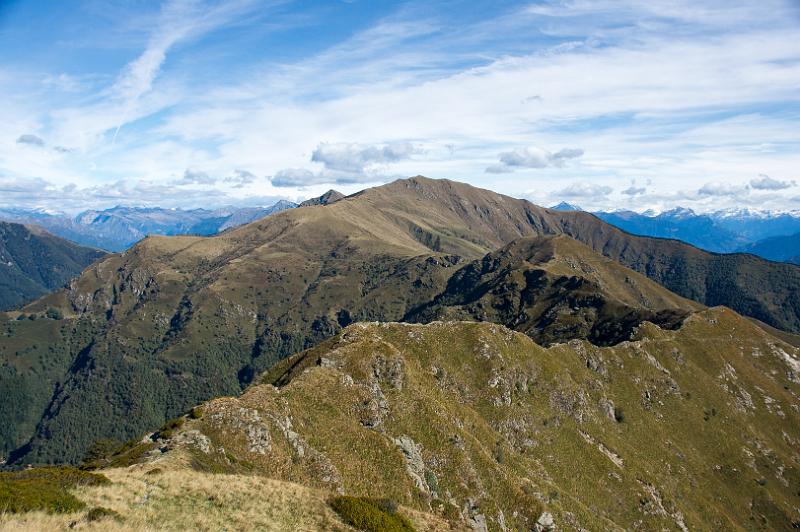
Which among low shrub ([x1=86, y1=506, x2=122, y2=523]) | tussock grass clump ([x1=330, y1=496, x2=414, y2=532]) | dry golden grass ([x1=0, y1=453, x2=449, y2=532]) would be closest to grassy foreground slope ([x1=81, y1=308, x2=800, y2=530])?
tussock grass clump ([x1=330, y1=496, x2=414, y2=532])

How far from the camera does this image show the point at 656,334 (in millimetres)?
199375

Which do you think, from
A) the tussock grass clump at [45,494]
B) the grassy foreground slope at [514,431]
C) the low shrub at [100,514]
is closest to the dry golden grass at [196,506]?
the low shrub at [100,514]

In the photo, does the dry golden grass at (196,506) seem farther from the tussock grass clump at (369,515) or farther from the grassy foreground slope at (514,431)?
the grassy foreground slope at (514,431)

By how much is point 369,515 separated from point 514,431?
93828mm

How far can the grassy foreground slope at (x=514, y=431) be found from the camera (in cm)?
7050

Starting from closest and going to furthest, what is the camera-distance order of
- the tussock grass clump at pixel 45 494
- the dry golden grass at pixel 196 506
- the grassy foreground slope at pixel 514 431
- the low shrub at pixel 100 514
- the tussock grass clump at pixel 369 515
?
the tussock grass clump at pixel 45 494 < the dry golden grass at pixel 196 506 < the low shrub at pixel 100 514 < the tussock grass clump at pixel 369 515 < the grassy foreground slope at pixel 514 431

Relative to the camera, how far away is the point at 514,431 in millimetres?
125188

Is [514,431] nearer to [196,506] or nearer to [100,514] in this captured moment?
[196,506]

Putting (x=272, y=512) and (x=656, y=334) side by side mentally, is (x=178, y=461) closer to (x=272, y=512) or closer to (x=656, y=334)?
(x=272, y=512)

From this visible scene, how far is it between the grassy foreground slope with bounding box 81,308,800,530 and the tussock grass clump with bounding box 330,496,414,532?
1012cm

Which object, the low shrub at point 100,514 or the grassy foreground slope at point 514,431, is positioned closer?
the low shrub at point 100,514

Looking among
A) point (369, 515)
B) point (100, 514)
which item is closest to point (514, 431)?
point (369, 515)

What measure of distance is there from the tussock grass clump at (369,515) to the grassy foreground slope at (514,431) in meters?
10.1

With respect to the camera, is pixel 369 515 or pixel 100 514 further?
pixel 369 515
